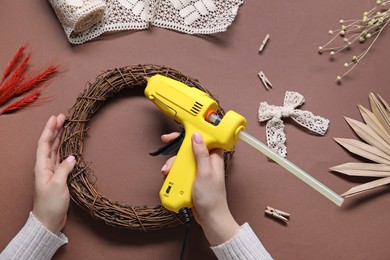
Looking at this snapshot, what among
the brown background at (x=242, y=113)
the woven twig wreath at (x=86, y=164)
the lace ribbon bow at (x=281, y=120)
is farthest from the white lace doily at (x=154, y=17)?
the lace ribbon bow at (x=281, y=120)

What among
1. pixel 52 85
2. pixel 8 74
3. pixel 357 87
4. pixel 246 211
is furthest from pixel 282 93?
pixel 8 74

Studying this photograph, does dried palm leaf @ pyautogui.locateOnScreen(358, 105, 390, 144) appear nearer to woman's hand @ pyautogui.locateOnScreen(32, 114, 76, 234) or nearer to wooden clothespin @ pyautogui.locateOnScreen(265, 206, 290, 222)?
wooden clothespin @ pyautogui.locateOnScreen(265, 206, 290, 222)

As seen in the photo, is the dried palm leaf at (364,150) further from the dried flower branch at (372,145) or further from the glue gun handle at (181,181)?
the glue gun handle at (181,181)

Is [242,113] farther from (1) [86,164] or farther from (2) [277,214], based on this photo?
(1) [86,164]

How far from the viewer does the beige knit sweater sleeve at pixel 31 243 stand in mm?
1044

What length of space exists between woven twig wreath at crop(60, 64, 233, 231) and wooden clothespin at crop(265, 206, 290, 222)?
0.15 metres

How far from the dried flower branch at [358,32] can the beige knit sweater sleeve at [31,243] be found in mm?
788

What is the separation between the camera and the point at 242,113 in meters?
1.23

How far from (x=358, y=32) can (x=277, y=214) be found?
0.52 m

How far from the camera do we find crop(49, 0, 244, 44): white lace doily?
1.22m

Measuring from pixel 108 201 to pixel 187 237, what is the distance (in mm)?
192

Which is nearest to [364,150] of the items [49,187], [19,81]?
[49,187]

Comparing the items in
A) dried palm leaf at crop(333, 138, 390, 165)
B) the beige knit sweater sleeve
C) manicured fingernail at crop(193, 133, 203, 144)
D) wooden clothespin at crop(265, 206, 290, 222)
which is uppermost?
manicured fingernail at crop(193, 133, 203, 144)

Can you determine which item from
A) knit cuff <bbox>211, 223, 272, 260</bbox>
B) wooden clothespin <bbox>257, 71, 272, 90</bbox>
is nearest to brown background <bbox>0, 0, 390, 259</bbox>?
wooden clothespin <bbox>257, 71, 272, 90</bbox>
